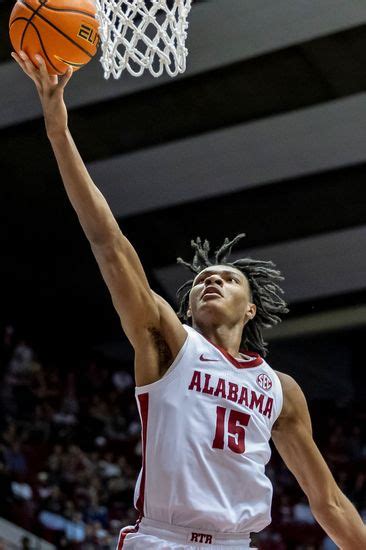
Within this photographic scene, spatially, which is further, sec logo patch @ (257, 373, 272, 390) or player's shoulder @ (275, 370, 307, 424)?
player's shoulder @ (275, 370, 307, 424)

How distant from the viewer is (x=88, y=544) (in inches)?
382

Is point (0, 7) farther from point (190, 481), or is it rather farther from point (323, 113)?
point (190, 481)

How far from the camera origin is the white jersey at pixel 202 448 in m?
3.40

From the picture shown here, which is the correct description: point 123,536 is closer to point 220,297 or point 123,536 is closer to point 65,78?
point 220,297

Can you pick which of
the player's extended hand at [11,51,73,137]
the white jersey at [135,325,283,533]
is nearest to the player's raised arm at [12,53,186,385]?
the player's extended hand at [11,51,73,137]

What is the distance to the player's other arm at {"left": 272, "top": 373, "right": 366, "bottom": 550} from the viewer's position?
12.9ft

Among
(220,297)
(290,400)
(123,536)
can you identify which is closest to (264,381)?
(290,400)

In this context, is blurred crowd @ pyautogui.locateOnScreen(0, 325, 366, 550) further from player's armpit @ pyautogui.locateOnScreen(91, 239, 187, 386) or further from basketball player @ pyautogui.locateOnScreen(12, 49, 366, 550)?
player's armpit @ pyautogui.locateOnScreen(91, 239, 187, 386)

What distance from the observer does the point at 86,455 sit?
11.8 m

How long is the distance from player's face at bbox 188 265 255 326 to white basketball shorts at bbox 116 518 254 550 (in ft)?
2.75

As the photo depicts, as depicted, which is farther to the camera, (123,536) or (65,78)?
(123,536)

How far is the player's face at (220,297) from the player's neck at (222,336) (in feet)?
0.10

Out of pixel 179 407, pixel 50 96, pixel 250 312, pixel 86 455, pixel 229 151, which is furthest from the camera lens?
pixel 86 455

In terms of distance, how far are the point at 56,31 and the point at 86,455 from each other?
8.77 meters
